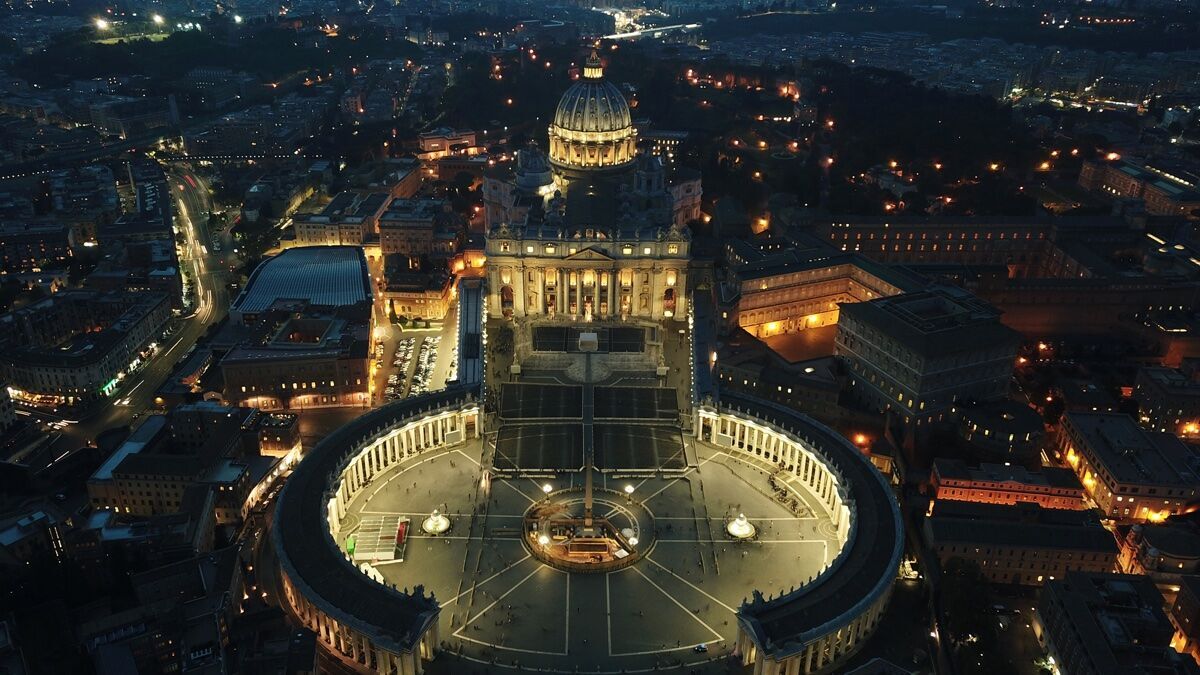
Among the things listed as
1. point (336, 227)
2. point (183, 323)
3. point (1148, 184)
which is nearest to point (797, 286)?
point (336, 227)

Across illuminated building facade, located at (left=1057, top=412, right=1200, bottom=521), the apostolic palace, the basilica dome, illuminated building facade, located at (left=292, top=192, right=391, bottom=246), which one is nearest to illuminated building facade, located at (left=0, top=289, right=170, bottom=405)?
illuminated building facade, located at (left=292, top=192, right=391, bottom=246)

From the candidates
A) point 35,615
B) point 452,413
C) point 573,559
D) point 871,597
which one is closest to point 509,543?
point 573,559

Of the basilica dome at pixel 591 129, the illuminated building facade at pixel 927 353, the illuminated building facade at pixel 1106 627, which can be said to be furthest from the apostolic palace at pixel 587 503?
the basilica dome at pixel 591 129

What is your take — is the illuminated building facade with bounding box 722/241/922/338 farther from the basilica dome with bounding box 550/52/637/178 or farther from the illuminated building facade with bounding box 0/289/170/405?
the illuminated building facade with bounding box 0/289/170/405

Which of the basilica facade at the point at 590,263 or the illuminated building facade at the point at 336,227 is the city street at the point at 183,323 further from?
the basilica facade at the point at 590,263

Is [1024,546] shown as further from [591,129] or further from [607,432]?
[591,129]

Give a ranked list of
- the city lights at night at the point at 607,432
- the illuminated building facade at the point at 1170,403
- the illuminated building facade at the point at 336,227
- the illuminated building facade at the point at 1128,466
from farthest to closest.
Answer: the illuminated building facade at the point at 336,227 → the illuminated building facade at the point at 1170,403 → the illuminated building facade at the point at 1128,466 → the city lights at night at the point at 607,432
